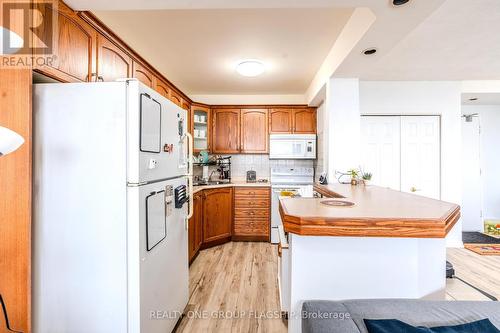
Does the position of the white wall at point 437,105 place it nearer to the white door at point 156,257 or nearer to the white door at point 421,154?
the white door at point 421,154

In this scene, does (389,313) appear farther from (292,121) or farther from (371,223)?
(292,121)

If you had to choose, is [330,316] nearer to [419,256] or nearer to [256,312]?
[419,256]

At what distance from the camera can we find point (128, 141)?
1.27m

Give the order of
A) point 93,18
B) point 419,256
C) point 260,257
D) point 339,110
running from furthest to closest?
1. point 260,257
2. point 339,110
3. point 93,18
4. point 419,256

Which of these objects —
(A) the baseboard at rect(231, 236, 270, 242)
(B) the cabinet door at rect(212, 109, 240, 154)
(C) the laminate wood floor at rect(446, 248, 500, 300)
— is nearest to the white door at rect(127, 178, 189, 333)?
(A) the baseboard at rect(231, 236, 270, 242)

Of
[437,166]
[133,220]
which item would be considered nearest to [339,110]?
[437,166]

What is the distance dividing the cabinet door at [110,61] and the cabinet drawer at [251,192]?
2.28 metres

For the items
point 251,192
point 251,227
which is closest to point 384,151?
point 251,192

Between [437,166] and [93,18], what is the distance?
4184 mm

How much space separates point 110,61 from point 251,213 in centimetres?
274

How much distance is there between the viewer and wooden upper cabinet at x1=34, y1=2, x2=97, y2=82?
134 centimetres

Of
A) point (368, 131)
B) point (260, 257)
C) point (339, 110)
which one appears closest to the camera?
point (339, 110)

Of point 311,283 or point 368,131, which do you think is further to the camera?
point 368,131

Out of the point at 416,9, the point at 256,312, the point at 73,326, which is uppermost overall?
the point at 416,9
